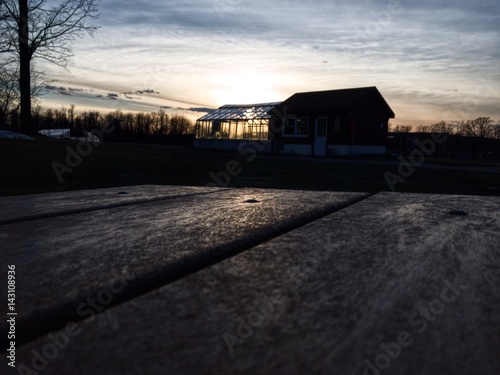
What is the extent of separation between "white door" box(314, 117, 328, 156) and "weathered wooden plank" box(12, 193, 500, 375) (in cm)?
2863

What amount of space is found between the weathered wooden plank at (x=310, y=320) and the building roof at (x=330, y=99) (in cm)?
2754

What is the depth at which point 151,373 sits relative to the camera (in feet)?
1.43

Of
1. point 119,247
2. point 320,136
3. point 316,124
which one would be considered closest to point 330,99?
point 316,124

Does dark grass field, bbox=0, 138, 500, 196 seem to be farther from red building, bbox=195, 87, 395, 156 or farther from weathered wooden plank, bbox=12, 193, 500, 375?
red building, bbox=195, 87, 395, 156

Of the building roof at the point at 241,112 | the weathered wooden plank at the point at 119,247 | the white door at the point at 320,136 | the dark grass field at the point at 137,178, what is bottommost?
the dark grass field at the point at 137,178

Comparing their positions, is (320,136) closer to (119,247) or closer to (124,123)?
(119,247)

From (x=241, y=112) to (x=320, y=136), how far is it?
7831mm

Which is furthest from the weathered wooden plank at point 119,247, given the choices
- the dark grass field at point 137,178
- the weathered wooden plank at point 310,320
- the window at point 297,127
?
the window at point 297,127

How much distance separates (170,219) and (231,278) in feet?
2.17

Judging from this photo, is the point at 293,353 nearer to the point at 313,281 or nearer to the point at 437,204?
the point at 313,281

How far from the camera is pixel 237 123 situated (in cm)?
3322

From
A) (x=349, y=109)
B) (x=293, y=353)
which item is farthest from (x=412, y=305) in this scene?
(x=349, y=109)

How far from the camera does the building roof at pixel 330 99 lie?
28141 millimetres

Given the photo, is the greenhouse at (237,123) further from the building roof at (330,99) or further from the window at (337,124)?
the window at (337,124)
